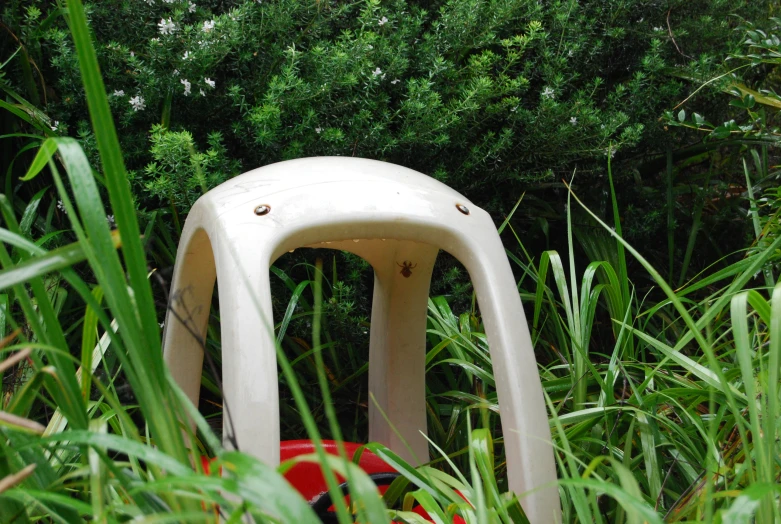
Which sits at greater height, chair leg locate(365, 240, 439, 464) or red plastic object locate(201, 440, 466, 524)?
chair leg locate(365, 240, 439, 464)

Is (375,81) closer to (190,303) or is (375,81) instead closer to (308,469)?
(190,303)

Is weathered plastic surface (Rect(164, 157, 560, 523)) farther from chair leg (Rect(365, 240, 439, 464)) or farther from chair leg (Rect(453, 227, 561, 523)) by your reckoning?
chair leg (Rect(365, 240, 439, 464))

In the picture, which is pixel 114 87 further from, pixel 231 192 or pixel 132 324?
pixel 132 324

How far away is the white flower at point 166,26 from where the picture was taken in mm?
1446

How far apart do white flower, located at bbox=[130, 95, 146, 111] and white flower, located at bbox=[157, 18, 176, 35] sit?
0.47ft

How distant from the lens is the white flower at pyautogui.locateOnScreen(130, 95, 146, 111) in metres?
1.45

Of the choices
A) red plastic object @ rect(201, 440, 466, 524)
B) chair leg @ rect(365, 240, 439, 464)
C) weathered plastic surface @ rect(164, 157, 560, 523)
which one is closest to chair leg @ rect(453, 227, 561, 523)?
weathered plastic surface @ rect(164, 157, 560, 523)

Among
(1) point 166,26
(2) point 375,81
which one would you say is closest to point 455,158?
(2) point 375,81

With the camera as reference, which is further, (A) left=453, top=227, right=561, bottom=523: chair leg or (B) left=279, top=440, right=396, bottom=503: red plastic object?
(B) left=279, top=440, right=396, bottom=503: red plastic object

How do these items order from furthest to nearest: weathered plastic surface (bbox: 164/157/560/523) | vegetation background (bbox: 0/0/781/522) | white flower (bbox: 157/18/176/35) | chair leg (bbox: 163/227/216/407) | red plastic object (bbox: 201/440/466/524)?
white flower (bbox: 157/18/176/35) → red plastic object (bbox: 201/440/466/524) → vegetation background (bbox: 0/0/781/522) → chair leg (bbox: 163/227/216/407) → weathered plastic surface (bbox: 164/157/560/523)

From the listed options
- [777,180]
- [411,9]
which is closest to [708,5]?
[777,180]

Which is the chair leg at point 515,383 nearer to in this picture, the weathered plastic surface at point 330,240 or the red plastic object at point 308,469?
the weathered plastic surface at point 330,240

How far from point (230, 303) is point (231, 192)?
178mm

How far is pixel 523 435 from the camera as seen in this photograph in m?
0.85
